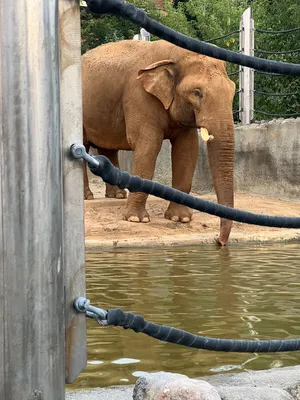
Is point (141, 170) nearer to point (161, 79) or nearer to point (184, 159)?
point (184, 159)

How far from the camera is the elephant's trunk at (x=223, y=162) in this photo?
7.98 m

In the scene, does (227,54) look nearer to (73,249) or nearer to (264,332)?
(73,249)

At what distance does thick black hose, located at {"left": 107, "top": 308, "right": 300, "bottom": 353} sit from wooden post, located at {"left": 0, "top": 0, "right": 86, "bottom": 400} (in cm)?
16

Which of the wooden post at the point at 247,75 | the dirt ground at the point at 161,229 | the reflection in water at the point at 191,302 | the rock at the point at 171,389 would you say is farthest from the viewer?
the wooden post at the point at 247,75

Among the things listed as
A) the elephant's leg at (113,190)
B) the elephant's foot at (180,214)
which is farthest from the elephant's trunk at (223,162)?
the elephant's leg at (113,190)

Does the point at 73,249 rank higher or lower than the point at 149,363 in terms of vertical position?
higher

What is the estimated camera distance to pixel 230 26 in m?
20.6

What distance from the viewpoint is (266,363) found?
3.00 meters

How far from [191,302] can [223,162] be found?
3984 mm

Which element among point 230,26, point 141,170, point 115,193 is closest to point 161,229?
point 141,170

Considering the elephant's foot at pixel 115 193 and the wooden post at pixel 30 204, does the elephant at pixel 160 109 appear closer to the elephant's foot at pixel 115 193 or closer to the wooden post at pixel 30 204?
the elephant's foot at pixel 115 193

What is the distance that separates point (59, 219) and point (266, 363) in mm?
1724

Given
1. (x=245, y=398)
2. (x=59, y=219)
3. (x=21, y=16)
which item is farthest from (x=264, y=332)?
(x=21, y=16)

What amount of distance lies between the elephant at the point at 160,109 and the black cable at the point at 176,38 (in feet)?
18.2
